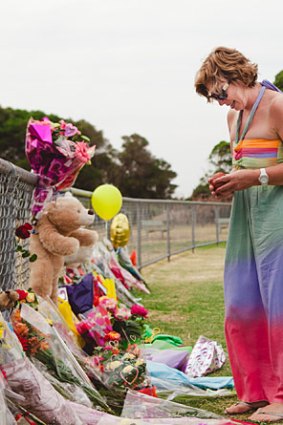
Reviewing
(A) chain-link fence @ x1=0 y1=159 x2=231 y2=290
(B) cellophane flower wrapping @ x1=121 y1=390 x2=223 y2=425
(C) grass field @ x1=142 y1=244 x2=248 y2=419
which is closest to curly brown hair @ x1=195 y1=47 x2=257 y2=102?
(A) chain-link fence @ x1=0 y1=159 x2=231 y2=290

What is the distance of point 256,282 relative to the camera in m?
3.84

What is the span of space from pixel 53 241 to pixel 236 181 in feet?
4.31

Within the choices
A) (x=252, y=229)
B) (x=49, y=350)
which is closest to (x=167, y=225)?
(x=252, y=229)

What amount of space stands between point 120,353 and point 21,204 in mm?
1030

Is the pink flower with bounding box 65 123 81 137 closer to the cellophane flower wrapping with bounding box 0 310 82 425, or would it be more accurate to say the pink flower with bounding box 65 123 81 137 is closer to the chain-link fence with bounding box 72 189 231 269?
the chain-link fence with bounding box 72 189 231 269

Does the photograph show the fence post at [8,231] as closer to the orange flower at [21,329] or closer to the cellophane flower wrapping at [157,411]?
the orange flower at [21,329]

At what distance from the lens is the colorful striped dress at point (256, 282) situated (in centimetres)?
370

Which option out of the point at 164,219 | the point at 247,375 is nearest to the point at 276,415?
the point at 247,375

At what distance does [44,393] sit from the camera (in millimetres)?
2807

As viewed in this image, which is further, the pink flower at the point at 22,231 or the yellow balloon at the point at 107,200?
the yellow balloon at the point at 107,200

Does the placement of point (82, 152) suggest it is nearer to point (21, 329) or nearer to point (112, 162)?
point (21, 329)

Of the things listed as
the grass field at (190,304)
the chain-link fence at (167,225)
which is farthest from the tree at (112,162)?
the grass field at (190,304)

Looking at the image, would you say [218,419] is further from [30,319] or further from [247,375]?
[30,319]

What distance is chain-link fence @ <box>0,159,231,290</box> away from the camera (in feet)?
12.7
